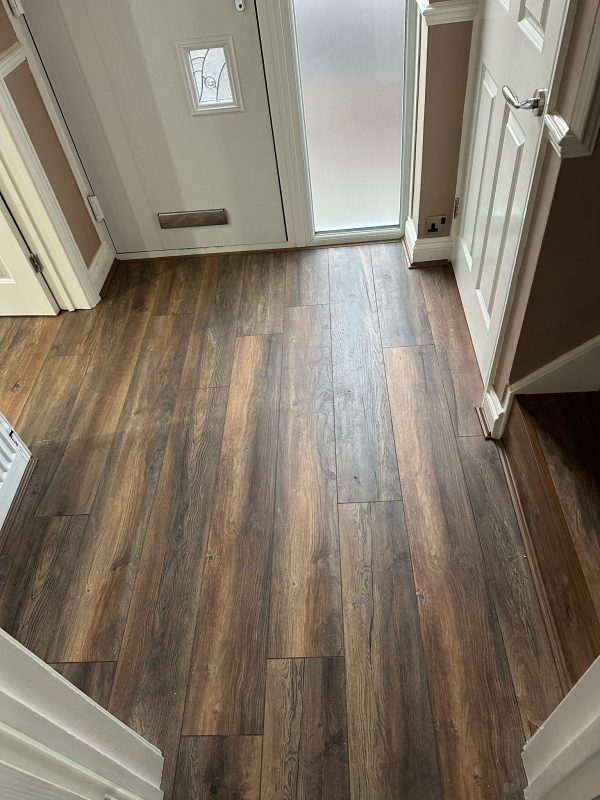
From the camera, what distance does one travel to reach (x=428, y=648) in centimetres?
150

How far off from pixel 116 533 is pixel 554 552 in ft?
4.18

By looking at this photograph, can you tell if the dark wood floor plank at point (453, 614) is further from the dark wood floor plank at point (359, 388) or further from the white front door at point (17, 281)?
the white front door at point (17, 281)

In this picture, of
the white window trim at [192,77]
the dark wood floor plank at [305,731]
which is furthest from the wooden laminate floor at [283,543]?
the white window trim at [192,77]

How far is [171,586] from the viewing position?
1683 mm

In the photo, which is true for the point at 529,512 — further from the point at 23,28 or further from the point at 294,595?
the point at 23,28

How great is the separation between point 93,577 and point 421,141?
1935mm

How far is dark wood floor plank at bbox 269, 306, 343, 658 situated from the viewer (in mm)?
1567

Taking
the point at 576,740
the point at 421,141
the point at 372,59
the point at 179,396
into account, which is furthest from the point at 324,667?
the point at 372,59

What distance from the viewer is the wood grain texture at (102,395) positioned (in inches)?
76.6

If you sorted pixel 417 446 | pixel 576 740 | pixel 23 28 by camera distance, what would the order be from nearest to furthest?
1. pixel 576 740
2. pixel 417 446
3. pixel 23 28

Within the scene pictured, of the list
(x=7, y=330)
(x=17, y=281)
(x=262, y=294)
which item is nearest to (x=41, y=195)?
(x=17, y=281)

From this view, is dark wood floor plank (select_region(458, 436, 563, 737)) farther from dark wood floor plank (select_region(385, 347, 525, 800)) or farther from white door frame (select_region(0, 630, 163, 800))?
white door frame (select_region(0, 630, 163, 800))

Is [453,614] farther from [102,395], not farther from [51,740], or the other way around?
[102,395]

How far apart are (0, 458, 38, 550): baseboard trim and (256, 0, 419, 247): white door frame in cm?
156
